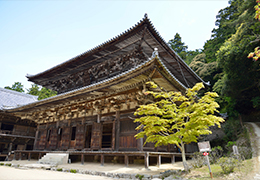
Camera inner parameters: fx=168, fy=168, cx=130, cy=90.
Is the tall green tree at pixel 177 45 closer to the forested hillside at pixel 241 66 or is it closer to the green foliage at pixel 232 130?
the forested hillside at pixel 241 66

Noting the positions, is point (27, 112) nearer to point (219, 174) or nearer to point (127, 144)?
point (127, 144)

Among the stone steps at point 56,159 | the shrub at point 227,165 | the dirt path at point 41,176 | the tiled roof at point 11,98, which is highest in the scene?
the tiled roof at point 11,98

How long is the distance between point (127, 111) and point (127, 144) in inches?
81.6

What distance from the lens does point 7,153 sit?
69.2ft

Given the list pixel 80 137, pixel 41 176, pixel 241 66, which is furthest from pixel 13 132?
pixel 241 66

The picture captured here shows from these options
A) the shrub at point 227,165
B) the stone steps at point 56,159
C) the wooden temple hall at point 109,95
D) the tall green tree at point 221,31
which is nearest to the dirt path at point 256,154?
the shrub at point 227,165

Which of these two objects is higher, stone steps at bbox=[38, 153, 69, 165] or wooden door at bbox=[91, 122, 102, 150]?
wooden door at bbox=[91, 122, 102, 150]

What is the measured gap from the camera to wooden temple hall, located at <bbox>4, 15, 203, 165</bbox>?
32.0ft

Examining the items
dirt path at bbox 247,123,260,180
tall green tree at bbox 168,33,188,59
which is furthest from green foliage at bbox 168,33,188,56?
dirt path at bbox 247,123,260,180

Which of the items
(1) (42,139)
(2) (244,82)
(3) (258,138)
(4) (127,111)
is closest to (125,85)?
(4) (127,111)

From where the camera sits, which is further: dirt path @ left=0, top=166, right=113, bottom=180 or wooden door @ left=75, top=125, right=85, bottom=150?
wooden door @ left=75, top=125, right=85, bottom=150

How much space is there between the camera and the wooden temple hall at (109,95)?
977cm

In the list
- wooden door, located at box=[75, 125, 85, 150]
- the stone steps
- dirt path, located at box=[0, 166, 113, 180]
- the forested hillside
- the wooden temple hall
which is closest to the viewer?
dirt path, located at box=[0, 166, 113, 180]

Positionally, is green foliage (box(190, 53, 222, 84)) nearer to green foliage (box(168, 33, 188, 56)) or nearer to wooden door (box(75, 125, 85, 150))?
green foliage (box(168, 33, 188, 56))
